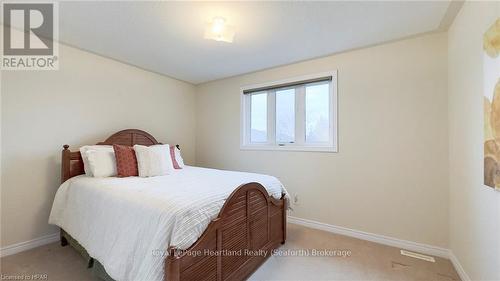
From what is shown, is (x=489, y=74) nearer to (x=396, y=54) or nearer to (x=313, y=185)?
(x=396, y=54)

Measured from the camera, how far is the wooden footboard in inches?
50.5

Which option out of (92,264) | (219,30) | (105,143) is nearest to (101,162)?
(105,143)

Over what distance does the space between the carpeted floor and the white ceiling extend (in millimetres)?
2257

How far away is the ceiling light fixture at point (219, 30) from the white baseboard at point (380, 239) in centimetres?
245

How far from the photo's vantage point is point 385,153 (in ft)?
7.88

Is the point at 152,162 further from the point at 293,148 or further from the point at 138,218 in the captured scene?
the point at 293,148

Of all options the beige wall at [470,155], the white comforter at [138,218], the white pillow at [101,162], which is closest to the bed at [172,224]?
the white comforter at [138,218]

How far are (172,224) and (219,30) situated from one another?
158 centimetres

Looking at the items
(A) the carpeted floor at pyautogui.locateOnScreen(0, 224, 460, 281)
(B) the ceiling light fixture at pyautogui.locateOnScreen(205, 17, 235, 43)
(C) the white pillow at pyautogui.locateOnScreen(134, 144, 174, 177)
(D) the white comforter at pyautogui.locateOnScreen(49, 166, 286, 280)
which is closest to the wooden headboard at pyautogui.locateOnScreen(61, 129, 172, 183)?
(D) the white comforter at pyautogui.locateOnScreen(49, 166, 286, 280)

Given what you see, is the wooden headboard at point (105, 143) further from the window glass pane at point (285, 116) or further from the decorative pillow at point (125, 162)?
the window glass pane at point (285, 116)

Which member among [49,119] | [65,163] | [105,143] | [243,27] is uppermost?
[243,27]

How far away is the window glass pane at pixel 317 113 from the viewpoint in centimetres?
285

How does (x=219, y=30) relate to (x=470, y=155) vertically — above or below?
above

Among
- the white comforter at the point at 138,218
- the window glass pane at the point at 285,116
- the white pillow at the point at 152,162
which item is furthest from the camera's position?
the window glass pane at the point at 285,116
